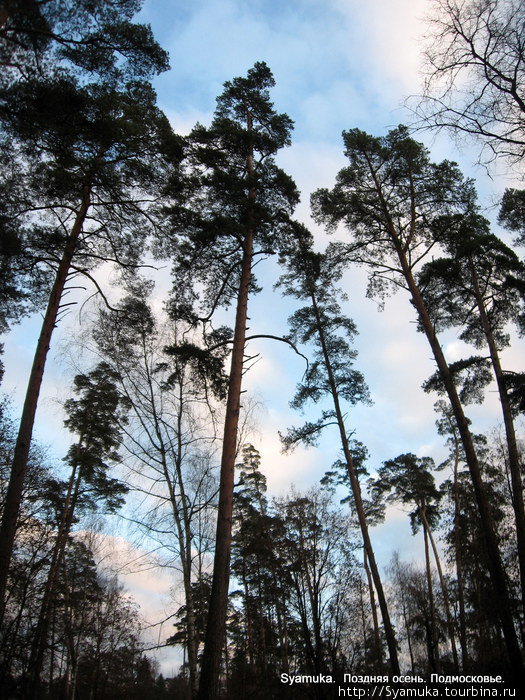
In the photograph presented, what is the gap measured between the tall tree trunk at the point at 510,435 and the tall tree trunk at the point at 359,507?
3405mm

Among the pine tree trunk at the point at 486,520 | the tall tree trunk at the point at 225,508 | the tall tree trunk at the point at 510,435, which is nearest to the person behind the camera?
the tall tree trunk at the point at 225,508

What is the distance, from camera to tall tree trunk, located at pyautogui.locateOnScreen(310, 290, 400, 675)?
10524 mm

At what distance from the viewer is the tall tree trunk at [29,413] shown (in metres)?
5.77

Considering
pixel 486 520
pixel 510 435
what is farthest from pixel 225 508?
pixel 510 435

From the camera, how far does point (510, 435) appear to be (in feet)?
38.5

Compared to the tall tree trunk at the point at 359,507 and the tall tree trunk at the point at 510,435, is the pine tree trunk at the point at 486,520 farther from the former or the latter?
the tall tree trunk at the point at 359,507

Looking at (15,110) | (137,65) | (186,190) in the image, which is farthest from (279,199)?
(15,110)

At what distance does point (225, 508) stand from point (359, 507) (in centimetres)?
713

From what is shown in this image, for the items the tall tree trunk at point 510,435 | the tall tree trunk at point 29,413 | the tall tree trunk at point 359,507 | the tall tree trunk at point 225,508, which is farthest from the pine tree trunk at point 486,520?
the tall tree trunk at point 29,413

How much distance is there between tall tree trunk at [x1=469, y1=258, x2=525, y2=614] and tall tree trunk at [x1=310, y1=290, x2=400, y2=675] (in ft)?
11.2

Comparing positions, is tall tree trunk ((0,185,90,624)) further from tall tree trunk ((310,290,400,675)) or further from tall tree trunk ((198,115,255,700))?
tall tree trunk ((310,290,400,675))

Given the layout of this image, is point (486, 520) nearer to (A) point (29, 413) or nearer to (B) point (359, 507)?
(B) point (359, 507)

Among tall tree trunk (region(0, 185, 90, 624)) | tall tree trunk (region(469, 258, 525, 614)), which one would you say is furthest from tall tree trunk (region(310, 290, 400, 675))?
tall tree trunk (region(0, 185, 90, 624))

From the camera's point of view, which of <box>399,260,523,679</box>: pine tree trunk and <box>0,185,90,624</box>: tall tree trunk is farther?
<box>399,260,523,679</box>: pine tree trunk
